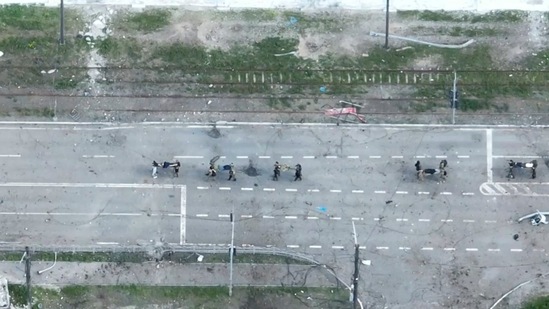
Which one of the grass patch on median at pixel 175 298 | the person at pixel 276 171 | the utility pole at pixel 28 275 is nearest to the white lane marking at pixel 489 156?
the grass patch on median at pixel 175 298

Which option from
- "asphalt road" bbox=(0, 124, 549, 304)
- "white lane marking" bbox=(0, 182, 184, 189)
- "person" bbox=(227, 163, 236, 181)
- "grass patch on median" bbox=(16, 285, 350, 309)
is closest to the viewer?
"grass patch on median" bbox=(16, 285, 350, 309)

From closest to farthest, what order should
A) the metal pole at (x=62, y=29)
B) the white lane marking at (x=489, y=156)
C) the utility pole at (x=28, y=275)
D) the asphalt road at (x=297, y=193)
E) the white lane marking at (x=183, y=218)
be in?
the utility pole at (x=28, y=275)
the asphalt road at (x=297, y=193)
the white lane marking at (x=183, y=218)
the white lane marking at (x=489, y=156)
the metal pole at (x=62, y=29)

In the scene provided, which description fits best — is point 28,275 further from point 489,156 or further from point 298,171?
point 489,156

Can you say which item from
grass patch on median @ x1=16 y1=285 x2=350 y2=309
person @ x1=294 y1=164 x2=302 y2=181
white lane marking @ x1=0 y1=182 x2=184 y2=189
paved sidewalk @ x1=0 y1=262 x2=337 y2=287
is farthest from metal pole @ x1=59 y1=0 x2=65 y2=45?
person @ x1=294 y1=164 x2=302 y2=181

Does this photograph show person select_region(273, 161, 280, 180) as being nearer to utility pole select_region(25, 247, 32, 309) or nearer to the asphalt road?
the asphalt road

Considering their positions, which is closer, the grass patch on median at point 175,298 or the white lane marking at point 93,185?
the grass patch on median at point 175,298

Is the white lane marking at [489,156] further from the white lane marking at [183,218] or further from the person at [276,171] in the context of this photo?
the white lane marking at [183,218]

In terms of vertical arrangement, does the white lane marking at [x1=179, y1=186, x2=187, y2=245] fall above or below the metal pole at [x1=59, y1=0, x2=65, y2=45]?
below

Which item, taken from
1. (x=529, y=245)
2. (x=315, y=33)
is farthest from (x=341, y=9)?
(x=529, y=245)
